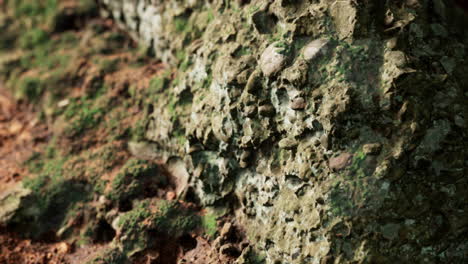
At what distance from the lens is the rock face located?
2715 mm

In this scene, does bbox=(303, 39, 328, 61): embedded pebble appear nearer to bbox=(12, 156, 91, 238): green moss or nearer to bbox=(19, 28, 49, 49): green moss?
bbox=(12, 156, 91, 238): green moss

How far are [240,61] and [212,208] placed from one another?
1.04 m

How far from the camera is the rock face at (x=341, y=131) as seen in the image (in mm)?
2715

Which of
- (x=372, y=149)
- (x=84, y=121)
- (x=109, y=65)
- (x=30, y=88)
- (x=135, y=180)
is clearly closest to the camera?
(x=372, y=149)

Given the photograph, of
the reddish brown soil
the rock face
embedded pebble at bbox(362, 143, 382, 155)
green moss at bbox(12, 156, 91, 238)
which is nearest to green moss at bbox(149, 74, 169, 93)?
the rock face

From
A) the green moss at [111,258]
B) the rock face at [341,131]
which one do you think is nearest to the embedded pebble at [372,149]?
the rock face at [341,131]

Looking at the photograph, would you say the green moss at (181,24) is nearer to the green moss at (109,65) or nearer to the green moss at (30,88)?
the green moss at (109,65)

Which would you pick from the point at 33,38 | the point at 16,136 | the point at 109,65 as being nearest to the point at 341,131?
the point at 109,65

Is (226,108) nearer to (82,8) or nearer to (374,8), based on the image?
(374,8)

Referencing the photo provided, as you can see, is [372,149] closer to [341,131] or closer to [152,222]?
[341,131]

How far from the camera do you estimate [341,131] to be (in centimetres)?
277

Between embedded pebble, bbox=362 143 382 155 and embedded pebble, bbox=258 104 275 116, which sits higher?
embedded pebble, bbox=258 104 275 116

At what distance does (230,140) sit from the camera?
3.22 m

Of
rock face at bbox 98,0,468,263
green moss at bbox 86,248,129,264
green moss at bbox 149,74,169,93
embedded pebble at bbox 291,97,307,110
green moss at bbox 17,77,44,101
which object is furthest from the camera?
green moss at bbox 17,77,44,101
